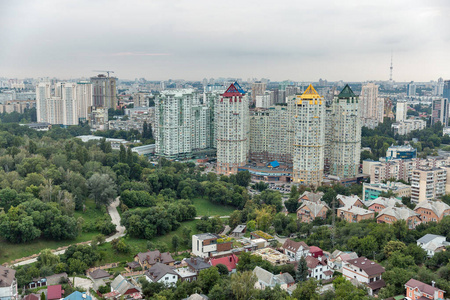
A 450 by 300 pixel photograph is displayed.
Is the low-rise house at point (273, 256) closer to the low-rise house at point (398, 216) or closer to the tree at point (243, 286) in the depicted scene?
the tree at point (243, 286)

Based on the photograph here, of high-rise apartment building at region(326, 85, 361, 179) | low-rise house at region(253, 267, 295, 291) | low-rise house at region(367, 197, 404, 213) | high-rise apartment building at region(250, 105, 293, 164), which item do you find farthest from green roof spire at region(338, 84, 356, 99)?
low-rise house at region(253, 267, 295, 291)

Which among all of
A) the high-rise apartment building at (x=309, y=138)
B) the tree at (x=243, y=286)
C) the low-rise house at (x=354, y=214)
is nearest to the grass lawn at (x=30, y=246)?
the tree at (x=243, y=286)

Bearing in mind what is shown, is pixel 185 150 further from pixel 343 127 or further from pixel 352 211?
pixel 352 211

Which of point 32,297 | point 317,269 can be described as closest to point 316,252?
point 317,269

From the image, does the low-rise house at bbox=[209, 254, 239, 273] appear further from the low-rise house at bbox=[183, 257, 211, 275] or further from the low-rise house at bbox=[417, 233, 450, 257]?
the low-rise house at bbox=[417, 233, 450, 257]

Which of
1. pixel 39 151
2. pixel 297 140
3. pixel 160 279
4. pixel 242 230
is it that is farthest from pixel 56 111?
pixel 160 279

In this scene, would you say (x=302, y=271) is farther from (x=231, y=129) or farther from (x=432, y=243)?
(x=231, y=129)

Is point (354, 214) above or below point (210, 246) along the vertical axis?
above
